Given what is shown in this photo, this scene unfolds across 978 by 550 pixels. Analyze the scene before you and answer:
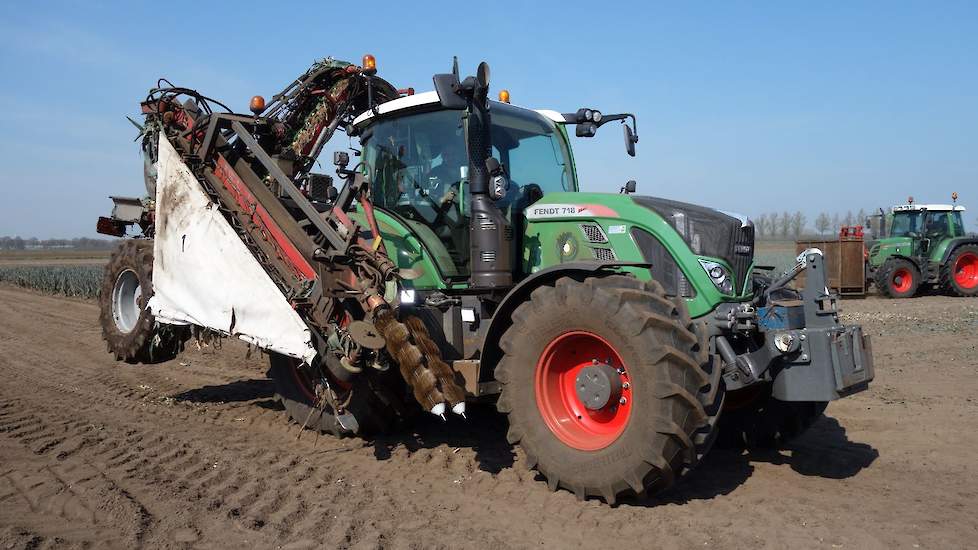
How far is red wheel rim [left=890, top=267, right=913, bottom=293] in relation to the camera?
18484 mm

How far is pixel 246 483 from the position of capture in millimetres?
4676

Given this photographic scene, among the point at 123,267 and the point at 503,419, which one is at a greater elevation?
the point at 123,267

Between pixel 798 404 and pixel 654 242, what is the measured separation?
5.66 feet

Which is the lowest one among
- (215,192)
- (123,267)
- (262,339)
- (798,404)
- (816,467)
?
(816,467)

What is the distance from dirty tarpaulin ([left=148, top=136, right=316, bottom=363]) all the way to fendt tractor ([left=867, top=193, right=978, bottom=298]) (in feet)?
57.5

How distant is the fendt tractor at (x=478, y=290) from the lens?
4207 millimetres

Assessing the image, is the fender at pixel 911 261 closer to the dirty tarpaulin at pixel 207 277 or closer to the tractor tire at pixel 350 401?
the tractor tire at pixel 350 401

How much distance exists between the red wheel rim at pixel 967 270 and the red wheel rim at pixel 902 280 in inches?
45.8

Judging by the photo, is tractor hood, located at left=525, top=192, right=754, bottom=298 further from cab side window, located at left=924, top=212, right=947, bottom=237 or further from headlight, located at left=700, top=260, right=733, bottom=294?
cab side window, located at left=924, top=212, right=947, bottom=237

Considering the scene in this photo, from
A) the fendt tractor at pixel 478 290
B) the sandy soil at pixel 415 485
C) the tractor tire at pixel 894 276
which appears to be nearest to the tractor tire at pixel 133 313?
the fendt tractor at pixel 478 290

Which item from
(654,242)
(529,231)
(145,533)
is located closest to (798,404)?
(654,242)

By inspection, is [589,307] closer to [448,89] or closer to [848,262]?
[448,89]

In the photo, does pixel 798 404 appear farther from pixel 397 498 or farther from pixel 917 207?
pixel 917 207

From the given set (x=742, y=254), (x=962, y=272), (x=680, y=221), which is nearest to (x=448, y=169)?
(x=680, y=221)
